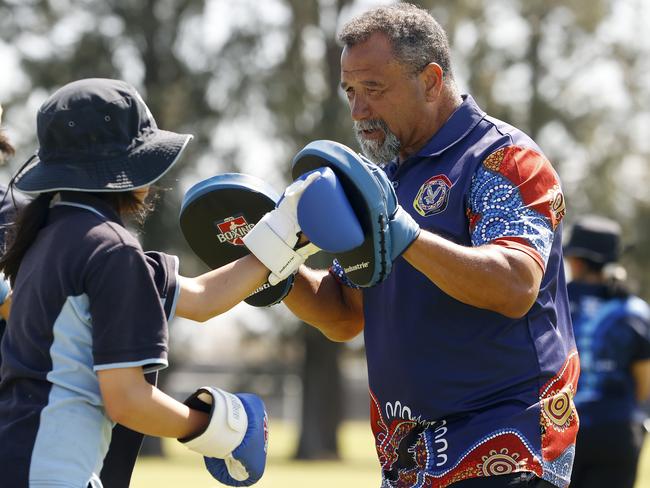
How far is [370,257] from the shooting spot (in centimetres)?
363

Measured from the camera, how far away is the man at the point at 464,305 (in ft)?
12.5

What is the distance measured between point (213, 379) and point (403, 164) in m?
49.4

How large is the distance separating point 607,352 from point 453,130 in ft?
12.6

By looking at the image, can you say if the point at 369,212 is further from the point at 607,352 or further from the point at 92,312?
the point at 607,352

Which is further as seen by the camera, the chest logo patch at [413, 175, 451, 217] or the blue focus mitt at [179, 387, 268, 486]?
the chest logo patch at [413, 175, 451, 217]

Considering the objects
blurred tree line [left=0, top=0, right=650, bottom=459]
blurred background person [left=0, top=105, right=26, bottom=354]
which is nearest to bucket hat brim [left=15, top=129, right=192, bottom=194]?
blurred background person [left=0, top=105, right=26, bottom=354]

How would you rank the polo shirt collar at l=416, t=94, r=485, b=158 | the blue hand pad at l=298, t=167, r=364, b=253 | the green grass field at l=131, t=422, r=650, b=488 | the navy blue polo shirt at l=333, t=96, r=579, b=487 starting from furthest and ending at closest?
1. the green grass field at l=131, t=422, r=650, b=488
2. the polo shirt collar at l=416, t=94, r=485, b=158
3. the navy blue polo shirt at l=333, t=96, r=579, b=487
4. the blue hand pad at l=298, t=167, r=364, b=253

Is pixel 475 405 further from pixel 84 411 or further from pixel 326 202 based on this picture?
pixel 84 411

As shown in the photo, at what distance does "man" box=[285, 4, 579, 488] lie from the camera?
3.82 meters

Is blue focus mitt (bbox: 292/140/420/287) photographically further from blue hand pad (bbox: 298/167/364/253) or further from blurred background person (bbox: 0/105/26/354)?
blurred background person (bbox: 0/105/26/354)

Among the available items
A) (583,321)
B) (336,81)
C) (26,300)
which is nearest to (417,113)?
(26,300)

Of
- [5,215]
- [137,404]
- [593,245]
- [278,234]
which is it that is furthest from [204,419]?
[593,245]

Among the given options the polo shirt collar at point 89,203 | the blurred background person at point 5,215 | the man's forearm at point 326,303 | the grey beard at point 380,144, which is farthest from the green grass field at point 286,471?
the polo shirt collar at point 89,203

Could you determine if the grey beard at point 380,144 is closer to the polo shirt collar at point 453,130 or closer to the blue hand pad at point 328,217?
the polo shirt collar at point 453,130
